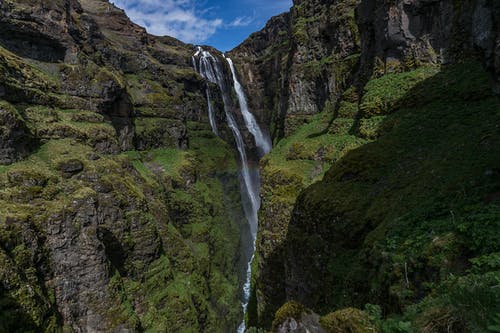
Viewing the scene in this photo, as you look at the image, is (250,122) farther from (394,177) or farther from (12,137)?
(394,177)

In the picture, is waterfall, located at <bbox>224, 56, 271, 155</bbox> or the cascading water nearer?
the cascading water

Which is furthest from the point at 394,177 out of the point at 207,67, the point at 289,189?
the point at 207,67

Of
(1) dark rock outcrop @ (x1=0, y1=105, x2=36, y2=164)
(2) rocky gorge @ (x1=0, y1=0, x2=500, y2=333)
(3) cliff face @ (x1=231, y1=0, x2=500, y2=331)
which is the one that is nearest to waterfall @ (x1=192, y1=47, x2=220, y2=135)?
(2) rocky gorge @ (x1=0, y1=0, x2=500, y2=333)

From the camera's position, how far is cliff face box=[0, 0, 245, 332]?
22.8 metres

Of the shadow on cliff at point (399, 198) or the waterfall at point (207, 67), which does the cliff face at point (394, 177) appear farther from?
the waterfall at point (207, 67)

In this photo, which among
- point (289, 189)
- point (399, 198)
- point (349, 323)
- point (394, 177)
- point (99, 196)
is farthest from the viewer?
point (99, 196)

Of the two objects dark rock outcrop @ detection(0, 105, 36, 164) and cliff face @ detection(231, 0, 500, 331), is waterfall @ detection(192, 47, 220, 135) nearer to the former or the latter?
dark rock outcrop @ detection(0, 105, 36, 164)

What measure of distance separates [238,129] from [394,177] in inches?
2656

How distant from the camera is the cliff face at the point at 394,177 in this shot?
5887 mm

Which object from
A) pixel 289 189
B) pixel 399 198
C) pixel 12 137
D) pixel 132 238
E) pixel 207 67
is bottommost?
pixel 132 238

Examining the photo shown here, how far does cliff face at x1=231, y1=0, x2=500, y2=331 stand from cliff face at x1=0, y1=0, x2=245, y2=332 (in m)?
14.5

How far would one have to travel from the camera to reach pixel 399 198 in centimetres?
920

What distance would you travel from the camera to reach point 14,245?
20141 millimetres

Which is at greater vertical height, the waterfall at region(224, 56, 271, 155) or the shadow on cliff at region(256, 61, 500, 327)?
the waterfall at region(224, 56, 271, 155)
